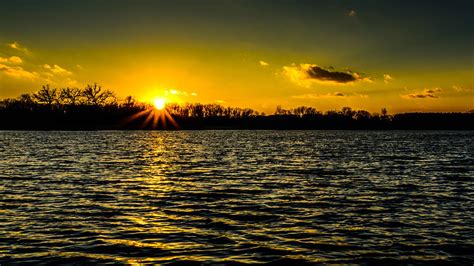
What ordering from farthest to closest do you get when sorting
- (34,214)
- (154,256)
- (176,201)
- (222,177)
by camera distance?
(222,177) < (176,201) < (34,214) < (154,256)

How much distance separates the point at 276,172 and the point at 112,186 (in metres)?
18.4

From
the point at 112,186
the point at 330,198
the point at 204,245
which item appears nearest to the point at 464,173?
the point at 330,198

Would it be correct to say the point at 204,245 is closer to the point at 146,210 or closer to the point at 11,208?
the point at 146,210

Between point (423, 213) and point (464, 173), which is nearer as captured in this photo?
point (423, 213)

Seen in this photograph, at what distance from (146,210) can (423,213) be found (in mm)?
15349

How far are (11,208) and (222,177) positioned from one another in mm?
20869

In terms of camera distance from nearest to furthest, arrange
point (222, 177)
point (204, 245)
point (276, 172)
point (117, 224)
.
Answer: point (204, 245), point (117, 224), point (222, 177), point (276, 172)

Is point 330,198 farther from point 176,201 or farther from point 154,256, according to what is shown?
point 154,256

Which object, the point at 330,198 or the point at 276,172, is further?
the point at 276,172

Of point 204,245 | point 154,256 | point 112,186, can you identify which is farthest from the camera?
point 112,186

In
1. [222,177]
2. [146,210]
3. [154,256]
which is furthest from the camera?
[222,177]

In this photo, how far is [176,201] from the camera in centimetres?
2919

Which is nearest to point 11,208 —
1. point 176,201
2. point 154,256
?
point 176,201

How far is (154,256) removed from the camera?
55.0 ft
